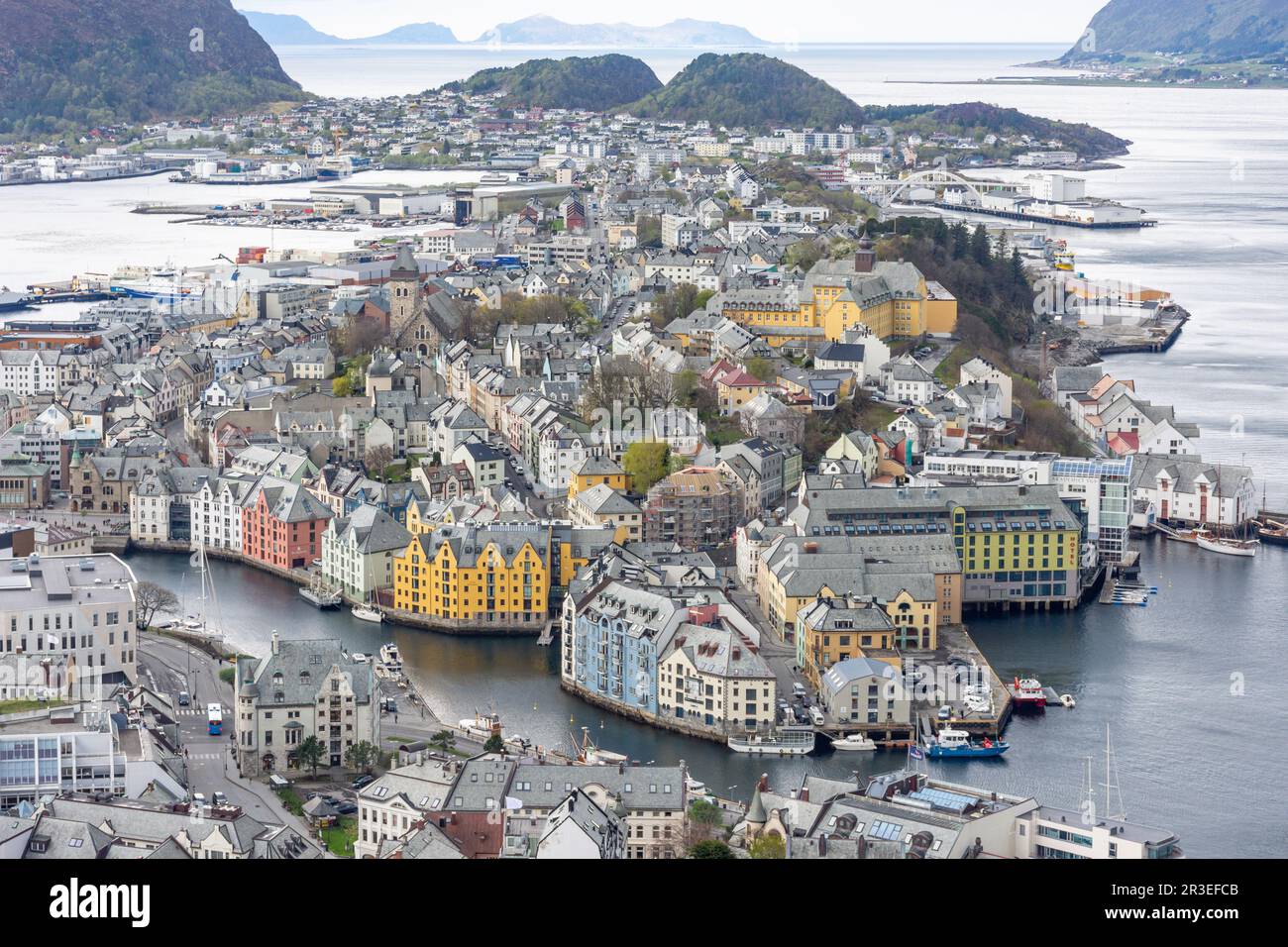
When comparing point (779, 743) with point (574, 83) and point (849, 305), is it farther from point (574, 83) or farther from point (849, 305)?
point (574, 83)

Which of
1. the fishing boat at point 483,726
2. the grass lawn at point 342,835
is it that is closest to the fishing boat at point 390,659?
the fishing boat at point 483,726

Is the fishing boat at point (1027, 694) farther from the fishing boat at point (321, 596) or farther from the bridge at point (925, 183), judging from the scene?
the bridge at point (925, 183)

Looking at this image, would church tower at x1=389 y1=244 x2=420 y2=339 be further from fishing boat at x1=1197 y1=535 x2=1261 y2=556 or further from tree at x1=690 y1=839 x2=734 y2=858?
tree at x1=690 y1=839 x2=734 y2=858

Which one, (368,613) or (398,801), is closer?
(398,801)

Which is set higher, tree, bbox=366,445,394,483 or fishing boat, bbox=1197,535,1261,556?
tree, bbox=366,445,394,483

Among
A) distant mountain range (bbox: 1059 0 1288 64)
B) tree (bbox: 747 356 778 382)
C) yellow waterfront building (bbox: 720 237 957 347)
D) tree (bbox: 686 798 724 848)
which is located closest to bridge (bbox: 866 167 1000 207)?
yellow waterfront building (bbox: 720 237 957 347)

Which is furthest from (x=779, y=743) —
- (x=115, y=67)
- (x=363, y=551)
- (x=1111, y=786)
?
(x=115, y=67)
